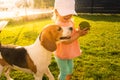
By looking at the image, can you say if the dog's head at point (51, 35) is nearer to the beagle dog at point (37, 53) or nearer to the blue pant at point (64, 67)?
the beagle dog at point (37, 53)

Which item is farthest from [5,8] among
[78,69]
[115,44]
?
[78,69]

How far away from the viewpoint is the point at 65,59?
188 inches

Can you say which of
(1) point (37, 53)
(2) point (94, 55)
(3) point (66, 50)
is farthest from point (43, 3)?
(1) point (37, 53)

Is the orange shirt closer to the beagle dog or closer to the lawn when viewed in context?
the beagle dog

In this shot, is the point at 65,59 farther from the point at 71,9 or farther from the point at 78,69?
the point at 78,69

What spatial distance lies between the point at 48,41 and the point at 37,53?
32cm

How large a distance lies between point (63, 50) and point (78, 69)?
158 centimetres

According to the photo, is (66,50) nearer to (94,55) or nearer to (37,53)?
(37,53)

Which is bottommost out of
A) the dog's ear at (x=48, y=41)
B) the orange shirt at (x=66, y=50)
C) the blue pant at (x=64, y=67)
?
the blue pant at (x=64, y=67)

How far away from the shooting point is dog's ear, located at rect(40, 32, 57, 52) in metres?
4.31

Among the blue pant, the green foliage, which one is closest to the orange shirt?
the blue pant

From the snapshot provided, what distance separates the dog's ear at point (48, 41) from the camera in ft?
14.1

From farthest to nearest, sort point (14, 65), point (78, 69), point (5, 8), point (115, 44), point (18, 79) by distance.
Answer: point (5, 8), point (115, 44), point (78, 69), point (18, 79), point (14, 65)

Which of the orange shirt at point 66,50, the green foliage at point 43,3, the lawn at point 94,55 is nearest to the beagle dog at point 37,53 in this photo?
the orange shirt at point 66,50
